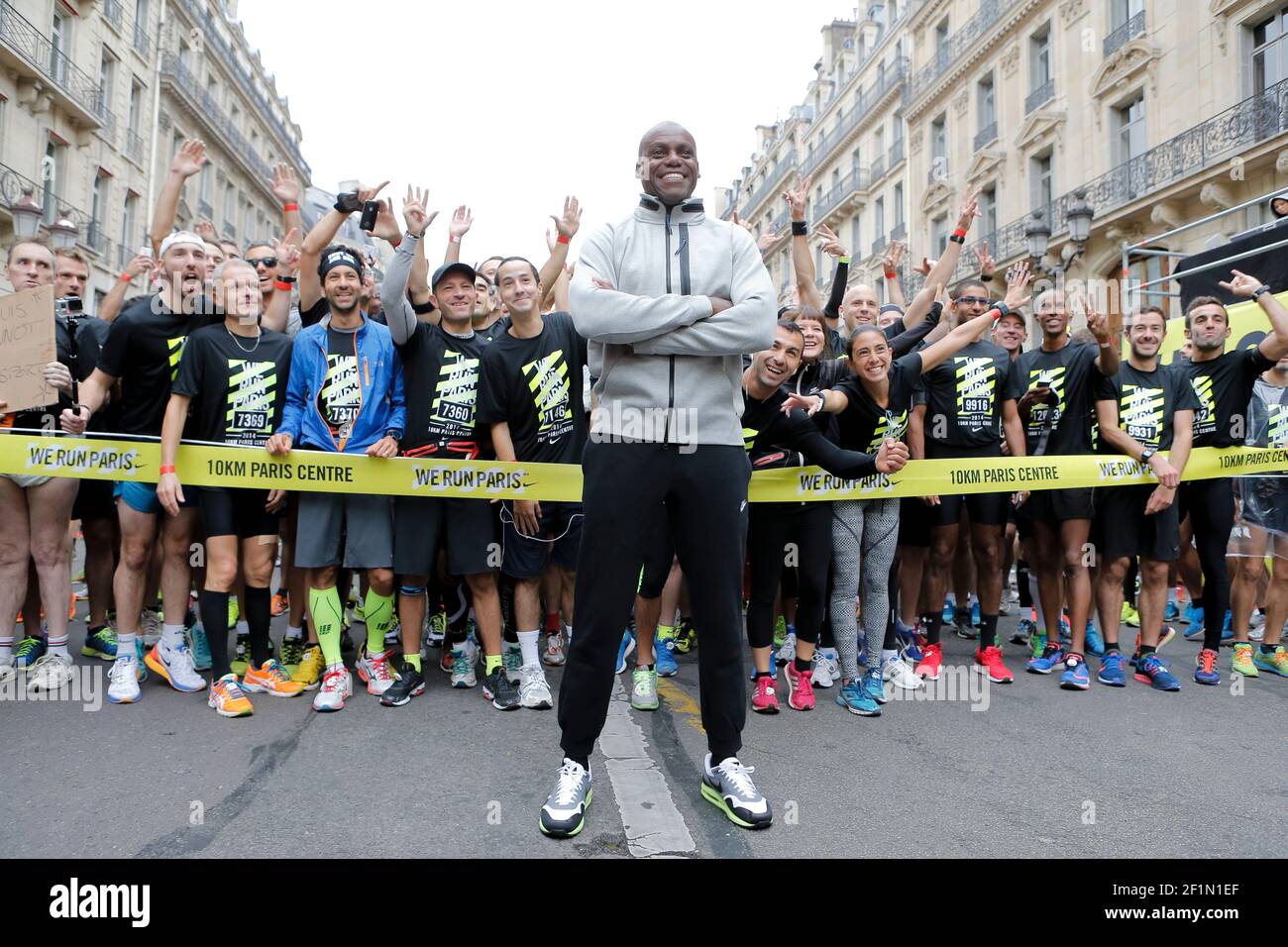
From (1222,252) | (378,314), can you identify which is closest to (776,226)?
(1222,252)

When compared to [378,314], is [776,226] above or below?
above

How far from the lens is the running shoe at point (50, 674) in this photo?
14.6ft

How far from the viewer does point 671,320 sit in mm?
2723

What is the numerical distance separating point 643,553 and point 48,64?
28765mm

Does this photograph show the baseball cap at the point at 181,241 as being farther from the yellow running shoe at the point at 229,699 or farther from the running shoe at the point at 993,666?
the running shoe at the point at 993,666

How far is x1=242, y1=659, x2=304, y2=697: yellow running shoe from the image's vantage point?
446 cm

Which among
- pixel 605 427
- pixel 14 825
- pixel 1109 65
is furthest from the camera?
pixel 1109 65

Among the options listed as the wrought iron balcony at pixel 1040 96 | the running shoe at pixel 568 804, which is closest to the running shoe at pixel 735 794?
the running shoe at pixel 568 804

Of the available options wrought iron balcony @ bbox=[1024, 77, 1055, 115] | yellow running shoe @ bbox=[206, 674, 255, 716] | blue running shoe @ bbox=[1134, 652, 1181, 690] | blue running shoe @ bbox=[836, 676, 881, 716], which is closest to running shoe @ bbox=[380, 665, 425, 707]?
yellow running shoe @ bbox=[206, 674, 255, 716]

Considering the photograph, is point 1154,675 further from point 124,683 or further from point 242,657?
point 124,683

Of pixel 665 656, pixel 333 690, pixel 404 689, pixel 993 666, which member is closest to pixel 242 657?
pixel 333 690

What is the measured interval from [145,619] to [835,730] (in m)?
4.89
